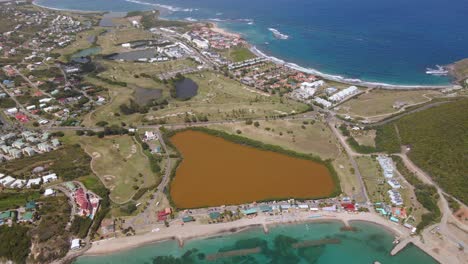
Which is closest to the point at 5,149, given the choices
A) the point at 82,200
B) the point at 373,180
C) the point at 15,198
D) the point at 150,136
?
the point at 15,198

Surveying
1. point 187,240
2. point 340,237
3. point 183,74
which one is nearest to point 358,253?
point 340,237

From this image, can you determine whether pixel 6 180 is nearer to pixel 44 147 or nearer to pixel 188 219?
pixel 44 147

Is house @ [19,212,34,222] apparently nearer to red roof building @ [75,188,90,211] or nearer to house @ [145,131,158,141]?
red roof building @ [75,188,90,211]

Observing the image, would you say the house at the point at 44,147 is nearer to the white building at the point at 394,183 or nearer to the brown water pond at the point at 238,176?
the brown water pond at the point at 238,176

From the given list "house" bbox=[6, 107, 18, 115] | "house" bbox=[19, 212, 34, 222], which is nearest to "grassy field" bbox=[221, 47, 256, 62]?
"house" bbox=[6, 107, 18, 115]

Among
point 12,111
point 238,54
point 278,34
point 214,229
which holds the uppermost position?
point 278,34
